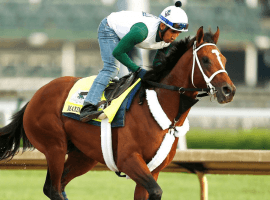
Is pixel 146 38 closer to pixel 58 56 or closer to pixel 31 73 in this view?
pixel 31 73

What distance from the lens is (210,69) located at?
375 centimetres

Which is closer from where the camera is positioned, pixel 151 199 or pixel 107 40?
pixel 151 199

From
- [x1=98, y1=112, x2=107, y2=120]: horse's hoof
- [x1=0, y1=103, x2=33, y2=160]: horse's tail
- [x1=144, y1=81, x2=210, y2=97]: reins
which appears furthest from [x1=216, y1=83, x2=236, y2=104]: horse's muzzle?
[x1=0, y1=103, x2=33, y2=160]: horse's tail

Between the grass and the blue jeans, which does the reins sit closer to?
the blue jeans

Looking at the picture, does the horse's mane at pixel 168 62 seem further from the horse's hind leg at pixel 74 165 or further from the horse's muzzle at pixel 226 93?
the horse's hind leg at pixel 74 165

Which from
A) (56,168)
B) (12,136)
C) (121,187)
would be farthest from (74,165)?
(121,187)

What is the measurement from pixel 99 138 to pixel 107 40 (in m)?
0.81

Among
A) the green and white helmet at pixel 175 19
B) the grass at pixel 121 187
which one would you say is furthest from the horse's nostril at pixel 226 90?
the grass at pixel 121 187

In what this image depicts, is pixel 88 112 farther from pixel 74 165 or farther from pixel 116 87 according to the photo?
pixel 74 165

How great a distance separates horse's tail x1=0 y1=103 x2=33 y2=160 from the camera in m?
4.85

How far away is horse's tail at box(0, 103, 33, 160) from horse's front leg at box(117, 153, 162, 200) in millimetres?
1330

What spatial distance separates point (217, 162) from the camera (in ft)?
16.2

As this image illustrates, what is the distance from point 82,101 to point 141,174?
0.87m

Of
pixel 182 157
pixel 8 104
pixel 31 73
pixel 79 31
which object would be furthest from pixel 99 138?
pixel 79 31
